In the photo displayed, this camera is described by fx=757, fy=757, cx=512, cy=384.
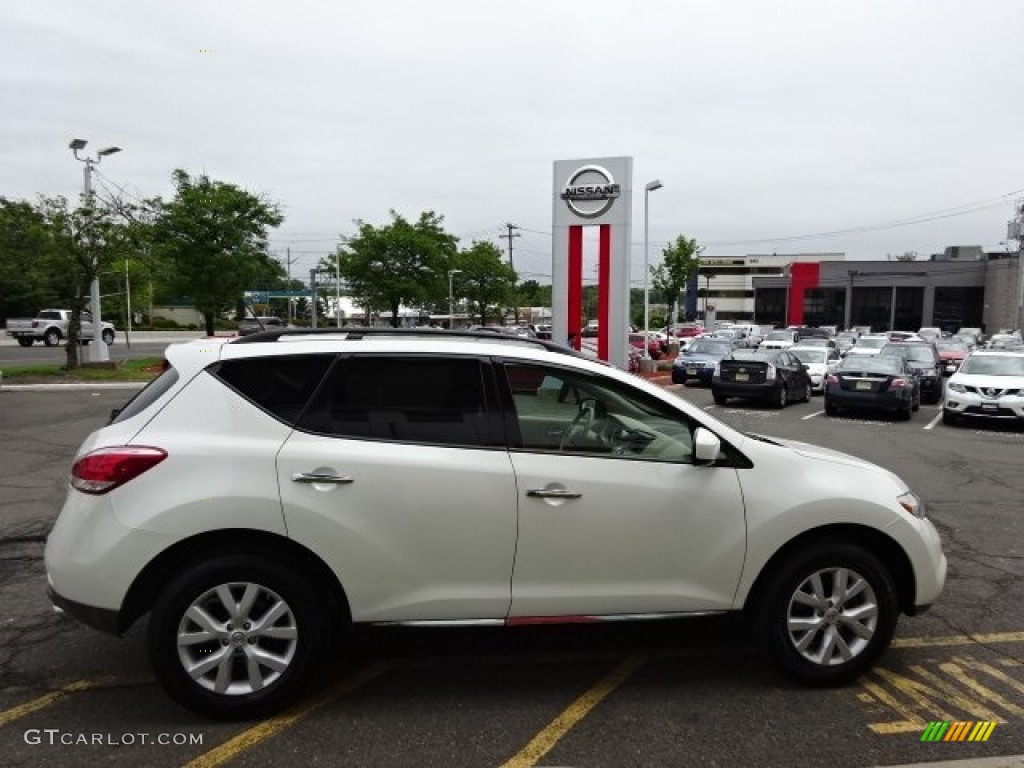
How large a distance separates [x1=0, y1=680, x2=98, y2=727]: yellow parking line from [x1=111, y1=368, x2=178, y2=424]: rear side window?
1.31 m

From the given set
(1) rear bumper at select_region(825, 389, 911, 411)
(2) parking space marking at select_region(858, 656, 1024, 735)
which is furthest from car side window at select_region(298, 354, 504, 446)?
(1) rear bumper at select_region(825, 389, 911, 411)

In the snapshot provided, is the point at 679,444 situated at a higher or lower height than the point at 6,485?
higher

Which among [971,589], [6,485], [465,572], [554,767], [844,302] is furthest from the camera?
[844,302]

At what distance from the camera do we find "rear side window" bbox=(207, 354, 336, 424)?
3.46 metres

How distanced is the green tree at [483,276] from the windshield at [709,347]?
3803 centimetres

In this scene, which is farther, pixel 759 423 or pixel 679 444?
pixel 759 423

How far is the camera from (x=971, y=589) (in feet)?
17.0

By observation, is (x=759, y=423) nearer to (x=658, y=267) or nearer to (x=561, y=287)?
(x=561, y=287)

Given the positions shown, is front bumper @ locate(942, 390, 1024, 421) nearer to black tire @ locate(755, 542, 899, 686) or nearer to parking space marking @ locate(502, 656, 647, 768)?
black tire @ locate(755, 542, 899, 686)

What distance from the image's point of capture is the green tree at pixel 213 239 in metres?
26.5

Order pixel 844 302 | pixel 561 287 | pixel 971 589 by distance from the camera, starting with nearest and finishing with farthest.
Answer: pixel 971 589
pixel 561 287
pixel 844 302

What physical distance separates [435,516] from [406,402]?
0.56 m

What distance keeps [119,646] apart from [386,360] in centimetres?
224

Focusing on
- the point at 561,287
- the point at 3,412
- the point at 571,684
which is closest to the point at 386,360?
the point at 571,684
